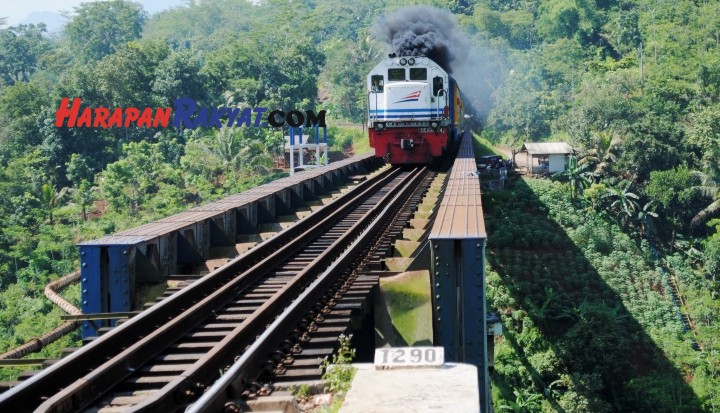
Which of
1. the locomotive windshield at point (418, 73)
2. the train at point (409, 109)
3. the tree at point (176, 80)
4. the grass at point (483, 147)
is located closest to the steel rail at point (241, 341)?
the train at point (409, 109)

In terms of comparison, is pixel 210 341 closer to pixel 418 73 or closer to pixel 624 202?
pixel 418 73

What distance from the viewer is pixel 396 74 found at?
23.0m

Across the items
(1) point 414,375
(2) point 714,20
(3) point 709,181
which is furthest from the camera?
(2) point 714,20

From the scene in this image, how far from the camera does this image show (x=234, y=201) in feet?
43.1

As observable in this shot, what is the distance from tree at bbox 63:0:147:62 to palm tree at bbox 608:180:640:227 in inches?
1975

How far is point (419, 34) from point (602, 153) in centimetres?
1646

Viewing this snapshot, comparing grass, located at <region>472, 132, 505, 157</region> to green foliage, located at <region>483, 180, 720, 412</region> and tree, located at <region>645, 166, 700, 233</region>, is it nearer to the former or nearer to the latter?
green foliage, located at <region>483, 180, 720, 412</region>

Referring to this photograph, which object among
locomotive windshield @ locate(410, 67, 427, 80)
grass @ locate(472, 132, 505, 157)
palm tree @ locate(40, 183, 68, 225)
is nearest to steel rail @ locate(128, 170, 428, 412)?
locomotive windshield @ locate(410, 67, 427, 80)

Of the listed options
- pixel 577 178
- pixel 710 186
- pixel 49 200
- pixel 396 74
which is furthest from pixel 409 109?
pixel 49 200

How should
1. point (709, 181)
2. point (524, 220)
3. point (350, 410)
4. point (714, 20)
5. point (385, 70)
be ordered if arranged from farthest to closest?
point (714, 20) → point (709, 181) → point (524, 220) → point (385, 70) → point (350, 410)

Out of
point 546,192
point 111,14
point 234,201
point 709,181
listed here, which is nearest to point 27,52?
point 111,14

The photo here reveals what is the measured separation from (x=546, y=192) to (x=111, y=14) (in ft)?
174

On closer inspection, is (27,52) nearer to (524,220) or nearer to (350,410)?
(524,220)

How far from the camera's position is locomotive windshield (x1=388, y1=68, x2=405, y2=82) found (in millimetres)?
22922
